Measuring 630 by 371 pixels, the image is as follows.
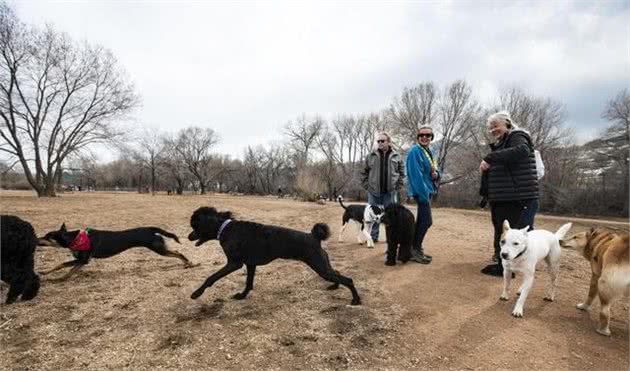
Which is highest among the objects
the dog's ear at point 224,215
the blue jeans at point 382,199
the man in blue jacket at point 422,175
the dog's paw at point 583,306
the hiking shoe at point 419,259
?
the man in blue jacket at point 422,175

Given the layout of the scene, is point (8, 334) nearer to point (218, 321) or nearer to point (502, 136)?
point (218, 321)

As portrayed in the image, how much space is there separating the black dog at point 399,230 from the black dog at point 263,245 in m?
1.83

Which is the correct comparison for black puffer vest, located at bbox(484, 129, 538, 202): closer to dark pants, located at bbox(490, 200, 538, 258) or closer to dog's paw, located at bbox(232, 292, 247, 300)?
dark pants, located at bbox(490, 200, 538, 258)

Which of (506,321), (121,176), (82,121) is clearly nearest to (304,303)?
(506,321)

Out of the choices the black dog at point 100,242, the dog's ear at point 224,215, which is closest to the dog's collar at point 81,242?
the black dog at point 100,242

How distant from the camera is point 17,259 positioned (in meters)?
Result: 3.64

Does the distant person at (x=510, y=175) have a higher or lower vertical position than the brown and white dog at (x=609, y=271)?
higher

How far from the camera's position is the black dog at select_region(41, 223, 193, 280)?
14.7ft

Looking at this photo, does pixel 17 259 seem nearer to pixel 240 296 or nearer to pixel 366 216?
pixel 240 296

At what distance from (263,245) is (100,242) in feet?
8.98

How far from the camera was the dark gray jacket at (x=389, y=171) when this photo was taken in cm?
648

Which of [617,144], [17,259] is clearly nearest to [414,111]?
[617,144]

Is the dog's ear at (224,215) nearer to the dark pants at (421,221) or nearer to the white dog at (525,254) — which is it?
the dark pants at (421,221)

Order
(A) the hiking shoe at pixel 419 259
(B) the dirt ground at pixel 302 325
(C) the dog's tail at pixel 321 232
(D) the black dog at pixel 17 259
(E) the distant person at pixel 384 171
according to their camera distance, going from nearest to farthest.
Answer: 1. (B) the dirt ground at pixel 302 325
2. (D) the black dog at pixel 17 259
3. (C) the dog's tail at pixel 321 232
4. (A) the hiking shoe at pixel 419 259
5. (E) the distant person at pixel 384 171
